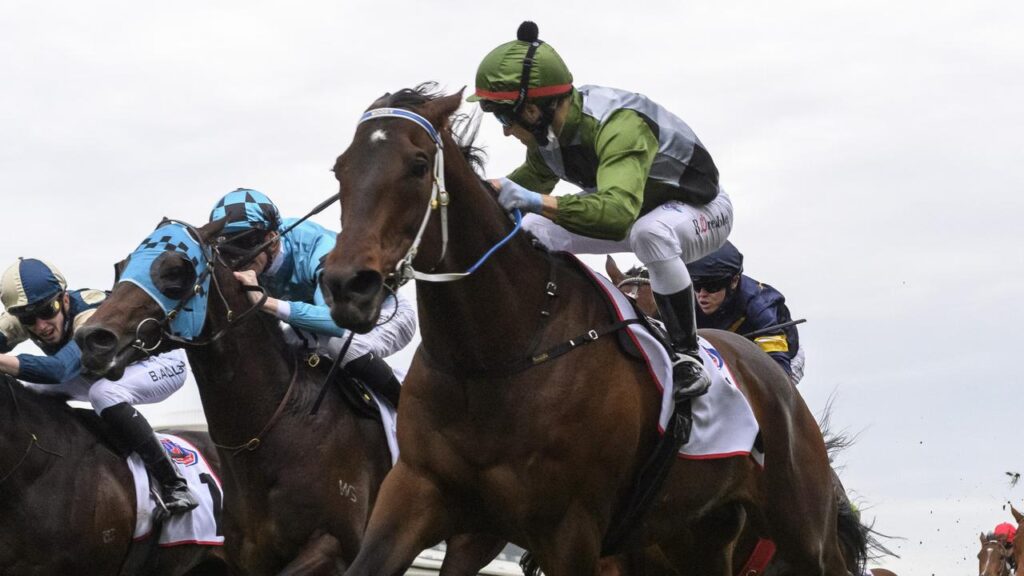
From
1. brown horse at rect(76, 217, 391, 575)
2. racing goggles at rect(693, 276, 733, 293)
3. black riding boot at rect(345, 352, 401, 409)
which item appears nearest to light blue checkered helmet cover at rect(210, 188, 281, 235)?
brown horse at rect(76, 217, 391, 575)

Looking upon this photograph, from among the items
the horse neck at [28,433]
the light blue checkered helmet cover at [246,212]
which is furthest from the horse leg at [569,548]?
the horse neck at [28,433]

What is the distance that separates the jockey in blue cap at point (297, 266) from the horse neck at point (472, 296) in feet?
6.15

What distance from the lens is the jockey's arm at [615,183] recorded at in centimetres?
549

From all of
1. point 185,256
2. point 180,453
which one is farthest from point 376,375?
point 180,453

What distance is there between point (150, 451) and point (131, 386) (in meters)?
0.41

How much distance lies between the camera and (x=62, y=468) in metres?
7.93

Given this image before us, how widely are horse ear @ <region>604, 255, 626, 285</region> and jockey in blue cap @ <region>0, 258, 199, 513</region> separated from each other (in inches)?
112

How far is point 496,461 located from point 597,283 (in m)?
0.96

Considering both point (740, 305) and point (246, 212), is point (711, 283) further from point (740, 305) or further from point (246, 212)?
point (246, 212)

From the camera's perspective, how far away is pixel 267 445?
279 inches

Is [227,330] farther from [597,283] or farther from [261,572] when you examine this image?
[597,283]

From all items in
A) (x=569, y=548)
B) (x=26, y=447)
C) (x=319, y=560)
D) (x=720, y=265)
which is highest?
(x=569, y=548)

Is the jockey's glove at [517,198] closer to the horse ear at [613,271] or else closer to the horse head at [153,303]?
the horse head at [153,303]

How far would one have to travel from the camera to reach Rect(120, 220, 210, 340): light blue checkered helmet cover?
22.0ft
